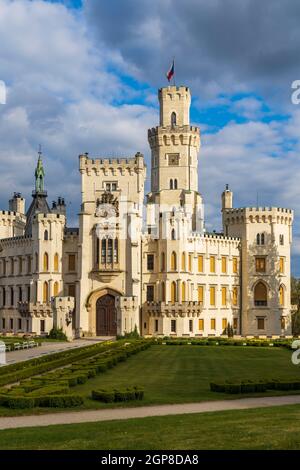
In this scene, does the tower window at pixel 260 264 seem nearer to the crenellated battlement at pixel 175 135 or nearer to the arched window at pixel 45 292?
the crenellated battlement at pixel 175 135

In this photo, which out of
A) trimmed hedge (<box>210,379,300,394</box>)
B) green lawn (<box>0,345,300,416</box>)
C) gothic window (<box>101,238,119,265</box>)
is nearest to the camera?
green lawn (<box>0,345,300,416</box>)

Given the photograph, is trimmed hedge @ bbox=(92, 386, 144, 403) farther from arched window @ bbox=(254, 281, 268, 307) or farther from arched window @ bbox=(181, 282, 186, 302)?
arched window @ bbox=(254, 281, 268, 307)

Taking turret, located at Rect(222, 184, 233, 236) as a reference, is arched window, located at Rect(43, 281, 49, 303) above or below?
below

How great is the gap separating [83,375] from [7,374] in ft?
14.8

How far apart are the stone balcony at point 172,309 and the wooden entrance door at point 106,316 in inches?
172

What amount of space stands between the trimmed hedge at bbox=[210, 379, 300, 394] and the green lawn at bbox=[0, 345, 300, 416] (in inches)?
17.2

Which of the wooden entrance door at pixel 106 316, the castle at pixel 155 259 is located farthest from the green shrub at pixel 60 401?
the wooden entrance door at pixel 106 316

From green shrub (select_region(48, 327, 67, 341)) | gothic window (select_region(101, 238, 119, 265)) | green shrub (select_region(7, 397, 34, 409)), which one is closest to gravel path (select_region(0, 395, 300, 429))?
green shrub (select_region(7, 397, 34, 409))

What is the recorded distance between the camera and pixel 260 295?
95.1m

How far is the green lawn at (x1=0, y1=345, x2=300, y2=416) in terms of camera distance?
99.0ft

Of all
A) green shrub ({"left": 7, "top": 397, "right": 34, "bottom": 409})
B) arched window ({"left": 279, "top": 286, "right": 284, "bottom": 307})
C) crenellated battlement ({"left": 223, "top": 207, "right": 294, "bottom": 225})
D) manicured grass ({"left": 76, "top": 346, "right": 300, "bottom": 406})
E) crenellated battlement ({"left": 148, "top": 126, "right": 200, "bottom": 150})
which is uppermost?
crenellated battlement ({"left": 148, "top": 126, "right": 200, "bottom": 150})

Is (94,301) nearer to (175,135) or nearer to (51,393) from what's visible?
(175,135)

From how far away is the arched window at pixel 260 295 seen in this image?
94688 millimetres
